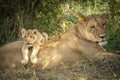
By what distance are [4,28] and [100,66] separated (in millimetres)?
3445

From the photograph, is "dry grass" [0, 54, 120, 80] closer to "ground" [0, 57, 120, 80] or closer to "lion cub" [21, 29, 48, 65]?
"ground" [0, 57, 120, 80]

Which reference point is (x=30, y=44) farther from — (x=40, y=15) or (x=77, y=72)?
(x=40, y=15)

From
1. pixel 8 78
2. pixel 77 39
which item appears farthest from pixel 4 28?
pixel 8 78

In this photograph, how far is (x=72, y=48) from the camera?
6.98 m

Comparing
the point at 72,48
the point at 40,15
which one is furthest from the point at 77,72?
the point at 40,15

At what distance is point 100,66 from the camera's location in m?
6.56

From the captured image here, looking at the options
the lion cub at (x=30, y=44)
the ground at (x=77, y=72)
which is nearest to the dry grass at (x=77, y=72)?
the ground at (x=77, y=72)

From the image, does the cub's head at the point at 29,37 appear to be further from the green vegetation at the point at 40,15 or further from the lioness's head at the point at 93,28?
the green vegetation at the point at 40,15

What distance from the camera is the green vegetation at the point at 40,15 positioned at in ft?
31.0

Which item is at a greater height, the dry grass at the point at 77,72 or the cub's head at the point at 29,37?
the cub's head at the point at 29,37

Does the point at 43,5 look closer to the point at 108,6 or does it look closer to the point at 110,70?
the point at 108,6

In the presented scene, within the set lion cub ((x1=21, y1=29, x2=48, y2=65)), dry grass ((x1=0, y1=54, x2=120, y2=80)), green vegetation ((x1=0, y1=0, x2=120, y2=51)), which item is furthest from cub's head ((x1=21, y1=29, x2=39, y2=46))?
green vegetation ((x1=0, y1=0, x2=120, y2=51))

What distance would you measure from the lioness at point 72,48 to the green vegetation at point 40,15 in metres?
2.20

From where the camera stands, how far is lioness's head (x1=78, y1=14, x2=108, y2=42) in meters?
6.89
